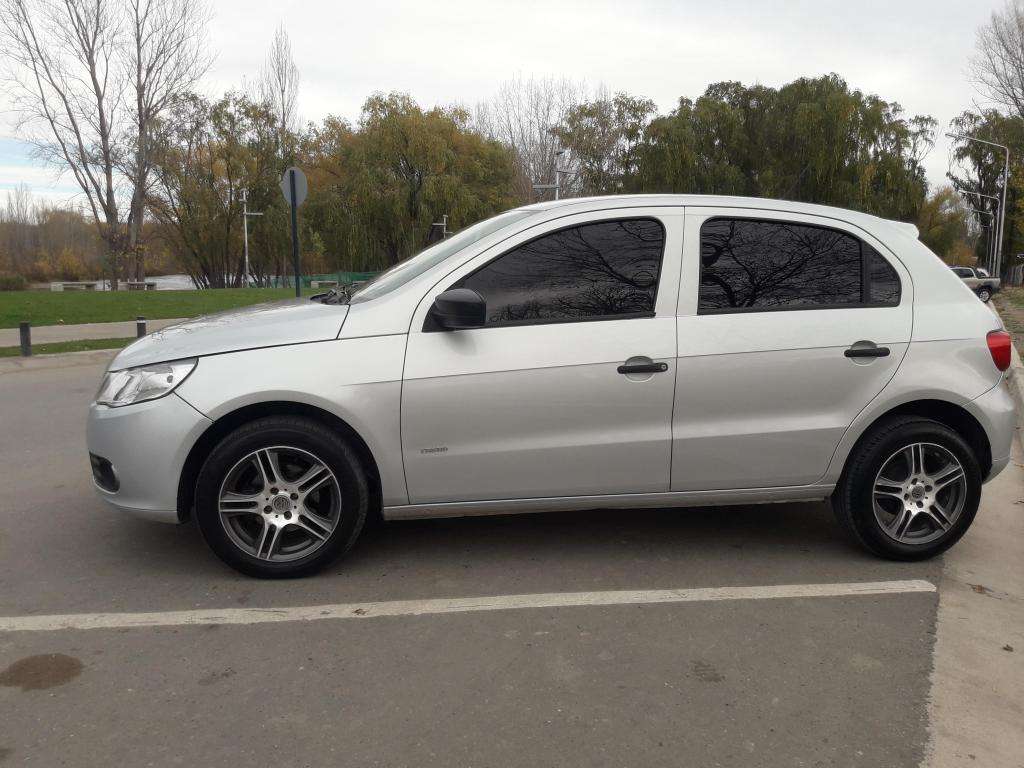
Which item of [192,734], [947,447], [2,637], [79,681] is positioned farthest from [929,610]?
[2,637]

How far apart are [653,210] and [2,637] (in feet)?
10.9

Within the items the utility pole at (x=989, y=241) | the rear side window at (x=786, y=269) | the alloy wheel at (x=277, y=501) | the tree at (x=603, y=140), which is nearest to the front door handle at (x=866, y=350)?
the rear side window at (x=786, y=269)

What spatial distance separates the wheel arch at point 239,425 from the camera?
379 cm

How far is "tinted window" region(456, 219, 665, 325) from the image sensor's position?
391 centimetres

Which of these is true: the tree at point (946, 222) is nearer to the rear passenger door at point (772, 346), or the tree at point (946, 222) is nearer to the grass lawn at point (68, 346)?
the grass lawn at point (68, 346)

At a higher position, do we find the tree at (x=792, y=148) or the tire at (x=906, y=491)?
the tree at (x=792, y=148)

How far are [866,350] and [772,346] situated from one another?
1.54 ft

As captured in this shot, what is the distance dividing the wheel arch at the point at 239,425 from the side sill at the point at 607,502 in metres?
0.27

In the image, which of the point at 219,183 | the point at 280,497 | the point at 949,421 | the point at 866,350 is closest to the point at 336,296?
the point at 280,497

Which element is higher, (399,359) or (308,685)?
(399,359)

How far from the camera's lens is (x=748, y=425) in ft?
13.1

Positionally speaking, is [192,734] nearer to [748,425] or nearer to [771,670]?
[771,670]

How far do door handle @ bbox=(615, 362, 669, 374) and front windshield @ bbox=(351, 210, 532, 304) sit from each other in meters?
0.89

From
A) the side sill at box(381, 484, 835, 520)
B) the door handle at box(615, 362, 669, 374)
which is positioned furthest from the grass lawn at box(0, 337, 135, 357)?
the door handle at box(615, 362, 669, 374)
